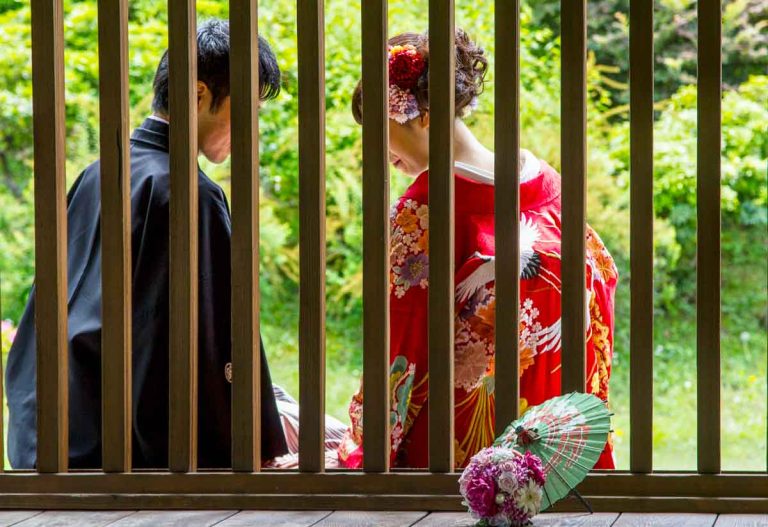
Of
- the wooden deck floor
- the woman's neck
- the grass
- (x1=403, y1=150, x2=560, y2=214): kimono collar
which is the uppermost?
the woman's neck

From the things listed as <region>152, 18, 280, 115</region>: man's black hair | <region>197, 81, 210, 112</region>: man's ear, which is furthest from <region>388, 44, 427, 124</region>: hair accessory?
<region>197, 81, 210, 112</region>: man's ear

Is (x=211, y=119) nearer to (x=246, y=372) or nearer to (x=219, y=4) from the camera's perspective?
(x=246, y=372)

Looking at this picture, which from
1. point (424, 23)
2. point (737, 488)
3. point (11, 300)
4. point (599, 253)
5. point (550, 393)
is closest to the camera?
point (737, 488)

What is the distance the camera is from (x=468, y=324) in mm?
2264

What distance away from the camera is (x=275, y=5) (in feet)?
20.1

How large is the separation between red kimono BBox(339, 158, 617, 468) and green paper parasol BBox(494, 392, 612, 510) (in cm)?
44

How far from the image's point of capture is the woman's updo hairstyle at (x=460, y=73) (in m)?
2.41

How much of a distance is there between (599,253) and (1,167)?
486cm

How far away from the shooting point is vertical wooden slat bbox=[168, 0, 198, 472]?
6.66ft

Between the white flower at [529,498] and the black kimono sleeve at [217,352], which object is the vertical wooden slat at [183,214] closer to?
the black kimono sleeve at [217,352]

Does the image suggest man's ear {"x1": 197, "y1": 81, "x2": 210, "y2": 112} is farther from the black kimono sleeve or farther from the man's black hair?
the black kimono sleeve

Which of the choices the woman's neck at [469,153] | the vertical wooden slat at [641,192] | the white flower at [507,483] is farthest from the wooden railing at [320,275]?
the woman's neck at [469,153]

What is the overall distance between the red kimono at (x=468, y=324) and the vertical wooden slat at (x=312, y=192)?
31cm

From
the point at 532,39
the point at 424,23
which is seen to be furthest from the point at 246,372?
the point at 532,39
